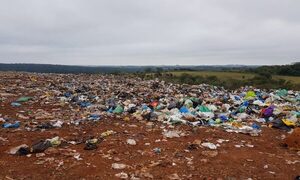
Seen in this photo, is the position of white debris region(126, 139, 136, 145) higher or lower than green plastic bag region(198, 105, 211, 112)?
lower

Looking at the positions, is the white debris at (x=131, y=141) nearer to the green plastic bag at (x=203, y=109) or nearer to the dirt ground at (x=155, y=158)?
the dirt ground at (x=155, y=158)

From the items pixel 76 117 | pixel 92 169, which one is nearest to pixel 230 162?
pixel 92 169

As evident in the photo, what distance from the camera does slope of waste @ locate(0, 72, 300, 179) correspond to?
4387mm

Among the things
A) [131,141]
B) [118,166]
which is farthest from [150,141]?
[118,166]

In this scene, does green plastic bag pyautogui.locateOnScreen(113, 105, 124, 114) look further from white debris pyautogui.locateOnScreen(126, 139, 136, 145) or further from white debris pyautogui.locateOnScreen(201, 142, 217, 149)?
white debris pyautogui.locateOnScreen(201, 142, 217, 149)

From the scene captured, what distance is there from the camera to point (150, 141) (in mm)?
5703

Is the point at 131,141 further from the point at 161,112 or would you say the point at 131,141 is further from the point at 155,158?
the point at 161,112

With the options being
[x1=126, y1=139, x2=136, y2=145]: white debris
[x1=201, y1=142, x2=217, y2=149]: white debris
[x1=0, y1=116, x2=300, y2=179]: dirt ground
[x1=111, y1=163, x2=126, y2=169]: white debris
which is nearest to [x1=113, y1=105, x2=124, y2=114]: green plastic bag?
[x1=0, y1=116, x2=300, y2=179]: dirt ground

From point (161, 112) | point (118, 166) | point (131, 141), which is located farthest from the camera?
point (161, 112)

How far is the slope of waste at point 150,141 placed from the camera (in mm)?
4387

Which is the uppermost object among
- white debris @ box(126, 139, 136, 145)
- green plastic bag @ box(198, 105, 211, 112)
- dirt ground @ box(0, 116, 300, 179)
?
green plastic bag @ box(198, 105, 211, 112)

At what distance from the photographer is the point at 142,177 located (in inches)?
163

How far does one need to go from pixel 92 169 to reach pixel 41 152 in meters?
1.08

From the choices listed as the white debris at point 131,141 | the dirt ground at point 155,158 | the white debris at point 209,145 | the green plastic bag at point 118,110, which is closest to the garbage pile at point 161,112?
the green plastic bag at point 118,110
